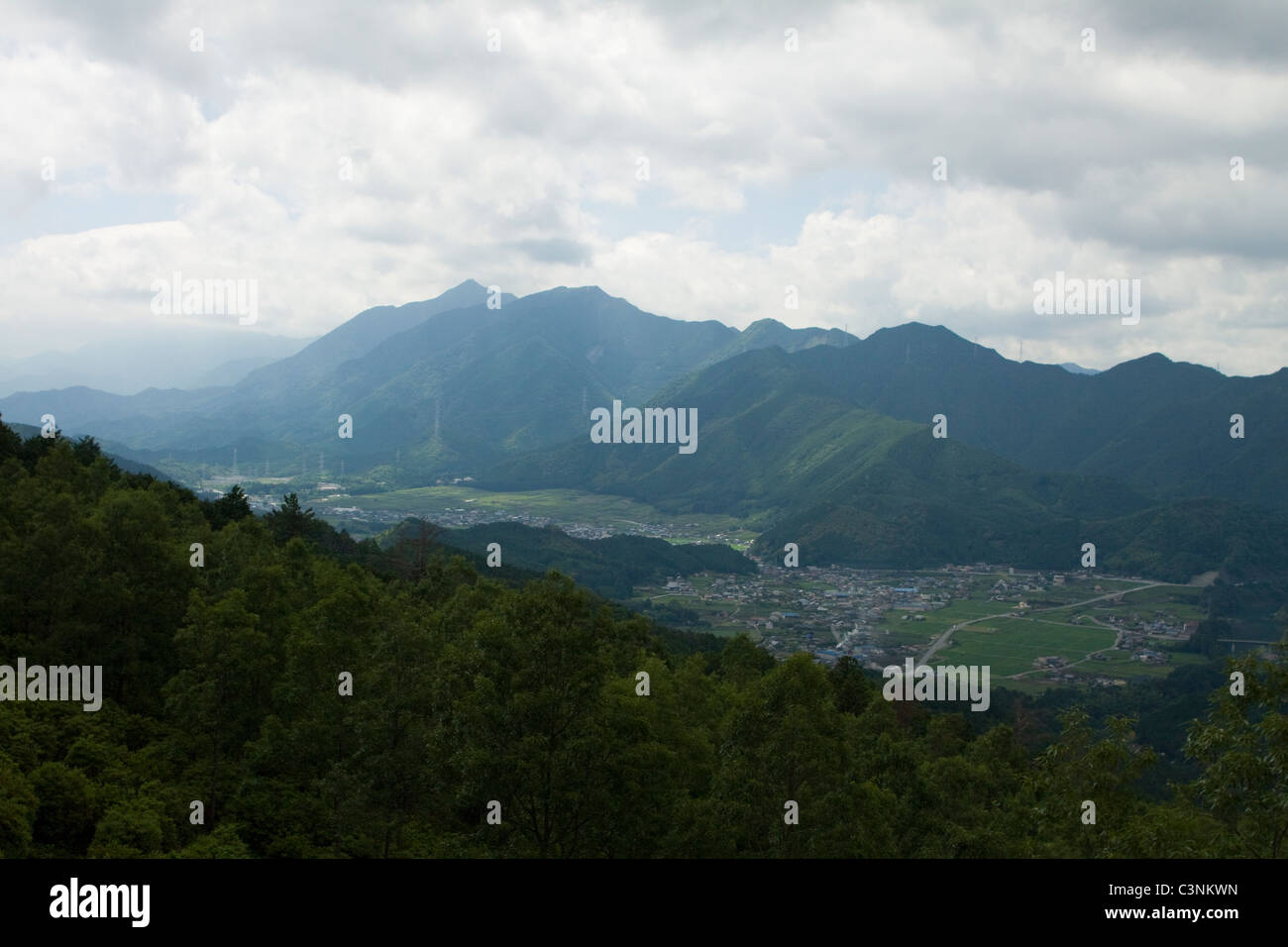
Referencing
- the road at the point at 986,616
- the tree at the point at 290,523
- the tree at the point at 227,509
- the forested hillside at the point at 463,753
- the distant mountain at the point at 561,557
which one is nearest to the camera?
the forested hillside at the point at 463,753

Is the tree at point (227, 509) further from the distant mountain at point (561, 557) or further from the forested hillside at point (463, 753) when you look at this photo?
the distant mountain at point (561, 557)

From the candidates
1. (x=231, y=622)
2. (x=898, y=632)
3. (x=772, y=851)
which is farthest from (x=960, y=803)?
(x=898, y=632)

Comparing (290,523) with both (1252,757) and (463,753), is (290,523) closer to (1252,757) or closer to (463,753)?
(463,753)

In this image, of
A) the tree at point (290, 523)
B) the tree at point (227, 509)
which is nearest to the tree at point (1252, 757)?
the tree at point (227, 509)

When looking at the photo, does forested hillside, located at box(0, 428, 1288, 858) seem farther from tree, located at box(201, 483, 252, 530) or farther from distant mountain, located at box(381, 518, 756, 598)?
distant mountain, located at box(381, 518, 756, 598)

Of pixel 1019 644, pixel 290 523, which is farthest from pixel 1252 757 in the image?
pixel 1019 644

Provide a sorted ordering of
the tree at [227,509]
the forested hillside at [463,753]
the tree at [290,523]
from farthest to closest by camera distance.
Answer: the tree at [290,523], the tree at [227,509], the forested hillside at [463,753]

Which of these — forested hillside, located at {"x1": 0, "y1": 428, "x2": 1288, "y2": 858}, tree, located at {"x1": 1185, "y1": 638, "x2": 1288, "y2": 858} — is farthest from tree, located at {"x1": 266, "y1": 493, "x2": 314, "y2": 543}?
tree, located at {"x1": 1185, "y1": 638, "x2": 1288, "y2": 858}

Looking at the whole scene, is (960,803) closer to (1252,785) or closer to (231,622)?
(1252,785)
